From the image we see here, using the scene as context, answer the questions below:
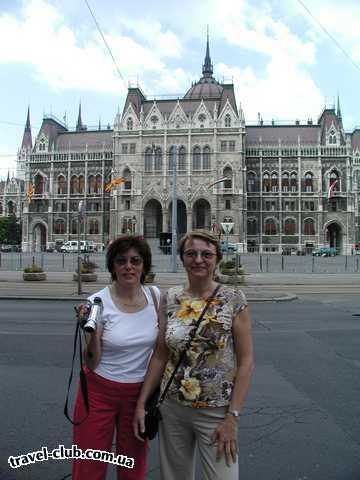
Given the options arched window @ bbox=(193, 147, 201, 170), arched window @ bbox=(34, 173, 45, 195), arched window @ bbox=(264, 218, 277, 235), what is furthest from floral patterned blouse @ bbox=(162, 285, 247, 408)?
arched window @ bbox=(34, 173, 45, 195)

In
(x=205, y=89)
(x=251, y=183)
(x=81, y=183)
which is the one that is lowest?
(x=251, y=183)

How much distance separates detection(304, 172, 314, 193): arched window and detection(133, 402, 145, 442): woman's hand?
70.9 metres

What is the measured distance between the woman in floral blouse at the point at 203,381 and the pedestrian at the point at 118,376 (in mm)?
130

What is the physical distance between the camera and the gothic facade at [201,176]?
64.8 meters

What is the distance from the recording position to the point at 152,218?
67.5 meters

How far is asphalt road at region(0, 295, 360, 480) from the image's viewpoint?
3367mm

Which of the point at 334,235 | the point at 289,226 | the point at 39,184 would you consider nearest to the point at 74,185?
the point at 39,184

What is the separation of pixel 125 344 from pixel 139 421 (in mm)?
433

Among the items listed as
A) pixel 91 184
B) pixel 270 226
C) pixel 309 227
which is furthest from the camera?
pixel 91 184

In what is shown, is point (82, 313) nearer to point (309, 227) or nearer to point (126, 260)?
point (126, 260)

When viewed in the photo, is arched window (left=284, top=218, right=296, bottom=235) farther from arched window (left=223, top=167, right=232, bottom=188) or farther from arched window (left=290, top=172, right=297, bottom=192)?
arched window (left=223, top=167, right=232, bottom=188)

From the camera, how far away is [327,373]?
5.85m

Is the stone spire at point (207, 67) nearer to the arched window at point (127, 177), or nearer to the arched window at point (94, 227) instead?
the arched window at point (127, 177)

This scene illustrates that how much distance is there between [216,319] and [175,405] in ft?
1.77
